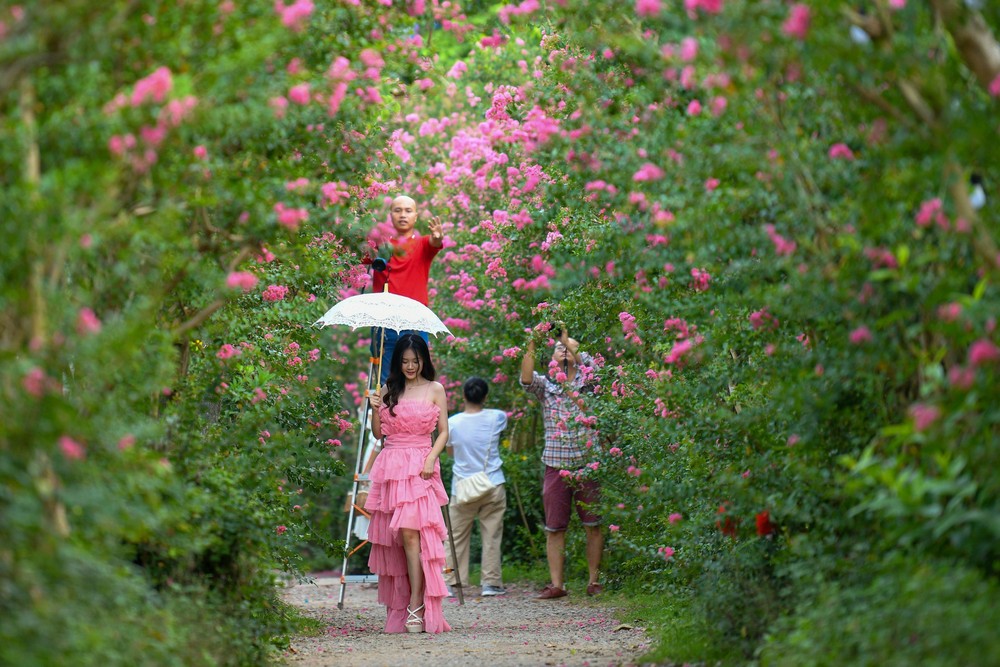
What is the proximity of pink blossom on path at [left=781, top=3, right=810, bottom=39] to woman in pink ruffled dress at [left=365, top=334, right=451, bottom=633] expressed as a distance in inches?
194

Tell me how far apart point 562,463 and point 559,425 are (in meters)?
0.38

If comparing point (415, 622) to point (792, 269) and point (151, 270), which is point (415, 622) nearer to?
point (151, 270)

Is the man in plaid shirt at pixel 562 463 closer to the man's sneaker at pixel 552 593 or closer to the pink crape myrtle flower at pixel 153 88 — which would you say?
the man's sneaker at pixel 552 593

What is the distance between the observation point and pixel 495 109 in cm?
1066

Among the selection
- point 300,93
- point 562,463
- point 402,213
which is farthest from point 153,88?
point 562,463

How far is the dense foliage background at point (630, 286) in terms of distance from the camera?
4406mm

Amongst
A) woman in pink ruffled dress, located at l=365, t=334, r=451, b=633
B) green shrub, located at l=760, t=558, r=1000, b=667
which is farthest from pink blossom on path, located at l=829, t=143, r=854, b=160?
woman in pink ruffled dress, located at l=365, t=334, r=451, b=633

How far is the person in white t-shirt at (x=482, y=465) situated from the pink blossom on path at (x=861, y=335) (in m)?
6.81

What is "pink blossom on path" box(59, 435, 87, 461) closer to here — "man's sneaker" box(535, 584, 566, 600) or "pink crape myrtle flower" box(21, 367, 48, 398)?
"pink crape myrtle flower" box(21, 367, 48, 398)

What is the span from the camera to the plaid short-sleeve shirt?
1092 centimetres

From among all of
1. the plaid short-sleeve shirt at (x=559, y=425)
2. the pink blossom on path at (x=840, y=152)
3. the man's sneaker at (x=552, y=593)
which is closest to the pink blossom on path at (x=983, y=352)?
the pink blossom on path at (x=840, y=152)

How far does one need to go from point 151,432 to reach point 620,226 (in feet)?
8.37

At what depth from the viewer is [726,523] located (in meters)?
7.01

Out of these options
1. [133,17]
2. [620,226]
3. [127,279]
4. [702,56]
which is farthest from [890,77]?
[127,279]
